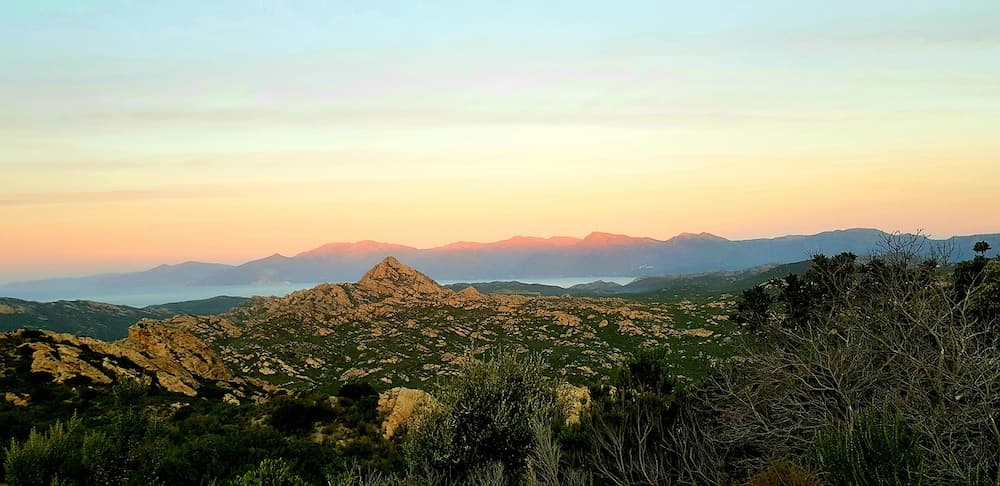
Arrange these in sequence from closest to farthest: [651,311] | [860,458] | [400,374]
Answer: [860,458]
[400,374]
[651,311]

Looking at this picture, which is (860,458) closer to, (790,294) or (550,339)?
(790,294)

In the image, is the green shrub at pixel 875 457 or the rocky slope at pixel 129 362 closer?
the green shrub at pixel 875 457

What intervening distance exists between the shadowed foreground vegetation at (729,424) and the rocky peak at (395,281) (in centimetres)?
10891

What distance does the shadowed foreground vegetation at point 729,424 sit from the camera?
1281 cm

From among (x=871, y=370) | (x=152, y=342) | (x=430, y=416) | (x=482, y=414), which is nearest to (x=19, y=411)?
(x=152, y=342)

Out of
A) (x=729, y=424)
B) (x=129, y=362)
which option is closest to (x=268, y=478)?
(x=729, y=424)

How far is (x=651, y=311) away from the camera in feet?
335

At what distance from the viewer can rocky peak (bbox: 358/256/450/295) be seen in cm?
13850

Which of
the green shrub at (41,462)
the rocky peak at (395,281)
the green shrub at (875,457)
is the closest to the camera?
the green shrub at (875,457)

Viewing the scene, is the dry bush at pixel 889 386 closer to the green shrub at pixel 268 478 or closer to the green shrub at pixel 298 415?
the green shrub at pixel 268 478

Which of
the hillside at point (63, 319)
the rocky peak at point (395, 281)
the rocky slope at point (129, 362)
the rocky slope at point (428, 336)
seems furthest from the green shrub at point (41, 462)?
the hillside at point (63, 319)

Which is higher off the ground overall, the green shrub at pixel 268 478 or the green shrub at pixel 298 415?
the green shrub at pixel 268 478

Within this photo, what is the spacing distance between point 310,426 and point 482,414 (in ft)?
46.5

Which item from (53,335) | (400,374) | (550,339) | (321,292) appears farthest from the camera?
(321,292)
